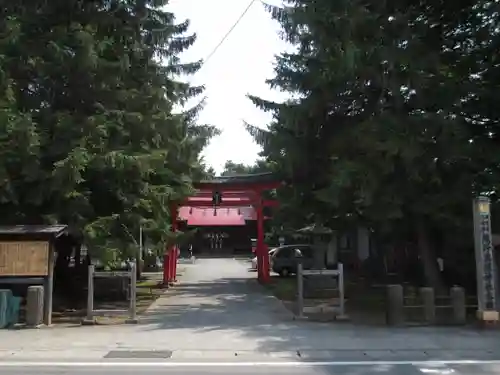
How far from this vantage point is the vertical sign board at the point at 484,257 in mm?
13977

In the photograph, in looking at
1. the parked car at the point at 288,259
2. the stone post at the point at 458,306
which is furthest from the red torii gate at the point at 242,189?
the stone post at the point at 458,306

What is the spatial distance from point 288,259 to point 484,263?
20.7 metres

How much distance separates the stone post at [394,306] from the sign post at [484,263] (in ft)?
5.91

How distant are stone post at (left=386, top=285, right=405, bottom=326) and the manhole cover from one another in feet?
18.8

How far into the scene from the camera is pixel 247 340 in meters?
12.6

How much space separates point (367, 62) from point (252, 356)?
8.63m

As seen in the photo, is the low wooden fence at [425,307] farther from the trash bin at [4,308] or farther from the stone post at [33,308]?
the trash bin at [4,308]

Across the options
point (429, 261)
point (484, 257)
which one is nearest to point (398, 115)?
point (484, 257)

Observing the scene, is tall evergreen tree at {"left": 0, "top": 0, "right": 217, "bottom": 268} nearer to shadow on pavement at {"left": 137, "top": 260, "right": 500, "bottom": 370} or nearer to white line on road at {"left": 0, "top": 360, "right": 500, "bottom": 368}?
shadow on pavement at {"left": 137, "top": 260, "right": 500, "bottom": 370}

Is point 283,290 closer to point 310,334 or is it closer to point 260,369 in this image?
point 310,334

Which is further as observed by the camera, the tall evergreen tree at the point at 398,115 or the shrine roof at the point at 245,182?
the shrine roof at the point at 245,182

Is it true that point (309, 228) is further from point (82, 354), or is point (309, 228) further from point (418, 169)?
point (82, 354)

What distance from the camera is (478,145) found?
1539 centimetres

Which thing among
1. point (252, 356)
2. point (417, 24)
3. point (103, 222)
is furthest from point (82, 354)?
point (417, 24)
